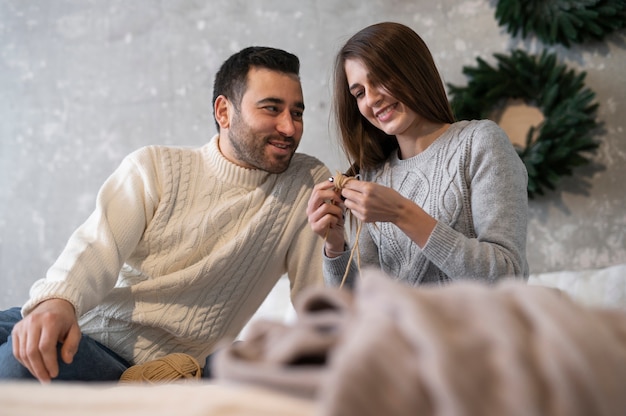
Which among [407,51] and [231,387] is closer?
[231,387]

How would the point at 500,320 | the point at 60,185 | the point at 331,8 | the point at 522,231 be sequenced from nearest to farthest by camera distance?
the point at 500,320 < the point at 522,231 < the point at 331,8 < the point at 60,185

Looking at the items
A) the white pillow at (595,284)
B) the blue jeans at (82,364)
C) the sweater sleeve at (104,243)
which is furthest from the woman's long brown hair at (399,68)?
the blue jeans at (82,364)

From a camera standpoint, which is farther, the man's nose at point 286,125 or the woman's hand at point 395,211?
the man's nose at point 286,125

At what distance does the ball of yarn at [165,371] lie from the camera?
5.12 feet

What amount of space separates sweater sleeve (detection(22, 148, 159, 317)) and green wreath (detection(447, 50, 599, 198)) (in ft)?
3.89

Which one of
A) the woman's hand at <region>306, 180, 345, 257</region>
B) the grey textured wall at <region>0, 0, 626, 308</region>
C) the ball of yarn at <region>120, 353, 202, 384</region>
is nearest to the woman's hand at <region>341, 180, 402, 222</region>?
the woman's hand at <region>306, 180, 345, 257</region>

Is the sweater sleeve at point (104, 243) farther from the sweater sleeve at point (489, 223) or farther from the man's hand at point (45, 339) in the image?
the sweater sleeve at point (489, 223)

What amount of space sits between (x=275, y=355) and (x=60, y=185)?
2681 millimetres

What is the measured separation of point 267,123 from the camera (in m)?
1.89

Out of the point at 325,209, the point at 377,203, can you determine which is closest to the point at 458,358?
the point at 377,203

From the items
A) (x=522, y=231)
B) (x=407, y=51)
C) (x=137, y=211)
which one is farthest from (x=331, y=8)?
(x=522, y=231)

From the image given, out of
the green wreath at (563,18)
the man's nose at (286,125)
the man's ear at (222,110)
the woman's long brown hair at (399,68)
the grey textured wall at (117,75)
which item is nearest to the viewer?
the woman's long brown hair at (399,68)

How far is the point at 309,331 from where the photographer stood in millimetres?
565

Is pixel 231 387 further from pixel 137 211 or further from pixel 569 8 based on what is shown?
pixel 569 8
